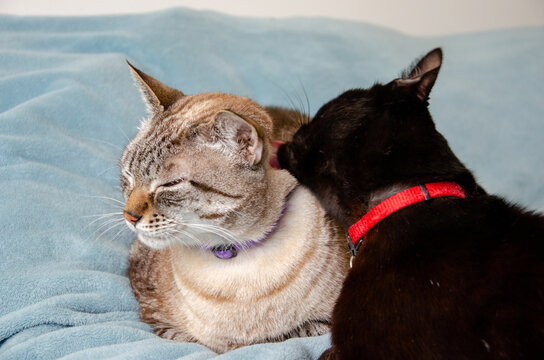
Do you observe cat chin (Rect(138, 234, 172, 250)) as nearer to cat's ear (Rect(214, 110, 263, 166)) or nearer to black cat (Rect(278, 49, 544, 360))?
cat's ear (Rect(214, 110, 263, 166))

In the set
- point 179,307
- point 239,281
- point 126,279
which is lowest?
point 126,279

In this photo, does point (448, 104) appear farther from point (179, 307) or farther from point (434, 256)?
point (179, 307)

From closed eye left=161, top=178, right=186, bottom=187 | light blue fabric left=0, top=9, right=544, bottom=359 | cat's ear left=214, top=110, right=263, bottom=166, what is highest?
cat's ear left=214, top=110, right=263, bottom=166

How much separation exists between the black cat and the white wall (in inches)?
79.5

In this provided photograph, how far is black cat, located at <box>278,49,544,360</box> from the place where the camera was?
3.52 ft

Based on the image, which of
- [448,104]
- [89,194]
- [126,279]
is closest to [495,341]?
[126,279]

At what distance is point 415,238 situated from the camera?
1209 mm

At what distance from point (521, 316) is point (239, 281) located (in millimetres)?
777

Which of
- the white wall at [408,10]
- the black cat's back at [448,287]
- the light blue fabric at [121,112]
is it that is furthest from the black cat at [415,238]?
the white wall at [408,10]

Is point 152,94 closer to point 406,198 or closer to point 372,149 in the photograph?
point 372,149

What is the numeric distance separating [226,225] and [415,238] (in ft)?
1.69

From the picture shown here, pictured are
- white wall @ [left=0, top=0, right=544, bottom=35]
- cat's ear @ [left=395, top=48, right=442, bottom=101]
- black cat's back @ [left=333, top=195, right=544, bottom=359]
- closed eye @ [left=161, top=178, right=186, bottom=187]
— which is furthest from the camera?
white wall @ [left=0, top=0, right=544, bottom=35]

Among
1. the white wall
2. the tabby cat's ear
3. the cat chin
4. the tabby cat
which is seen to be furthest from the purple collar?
the white wall

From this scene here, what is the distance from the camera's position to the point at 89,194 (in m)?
2.07
